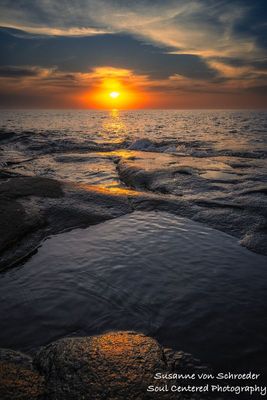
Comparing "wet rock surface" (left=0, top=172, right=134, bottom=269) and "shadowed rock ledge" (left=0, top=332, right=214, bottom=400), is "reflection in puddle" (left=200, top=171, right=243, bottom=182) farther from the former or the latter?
"shadowed rock ledge" (left=0, top=332, right=214, bottom=400)

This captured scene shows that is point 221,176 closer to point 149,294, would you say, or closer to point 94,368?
point 149,294

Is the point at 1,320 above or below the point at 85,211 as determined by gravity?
below

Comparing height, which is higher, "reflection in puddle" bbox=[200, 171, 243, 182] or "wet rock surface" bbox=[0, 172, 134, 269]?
"reflection in puddle" bbox=[200, 171, 243, 182]

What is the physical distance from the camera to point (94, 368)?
2301 mm

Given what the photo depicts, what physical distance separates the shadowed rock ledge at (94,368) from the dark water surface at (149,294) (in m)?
0.22

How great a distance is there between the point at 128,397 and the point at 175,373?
0.50 metres

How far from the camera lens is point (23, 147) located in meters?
20.3

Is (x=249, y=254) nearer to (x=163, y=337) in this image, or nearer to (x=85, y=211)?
(x=163, y=337)

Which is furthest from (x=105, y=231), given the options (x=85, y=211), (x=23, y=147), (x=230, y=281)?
(x=23, y=147)

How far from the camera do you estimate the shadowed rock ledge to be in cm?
209

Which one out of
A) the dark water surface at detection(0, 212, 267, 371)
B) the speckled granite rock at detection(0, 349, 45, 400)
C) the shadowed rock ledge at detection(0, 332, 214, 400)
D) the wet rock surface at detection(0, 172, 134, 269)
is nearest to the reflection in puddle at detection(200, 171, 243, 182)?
the wet rock surface at detection(0, 172, 134, 269)

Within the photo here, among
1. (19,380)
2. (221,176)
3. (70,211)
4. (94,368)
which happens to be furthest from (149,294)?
(221,176)

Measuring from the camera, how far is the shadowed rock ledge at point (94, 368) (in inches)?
82.3

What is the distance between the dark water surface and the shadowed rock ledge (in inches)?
8.5
